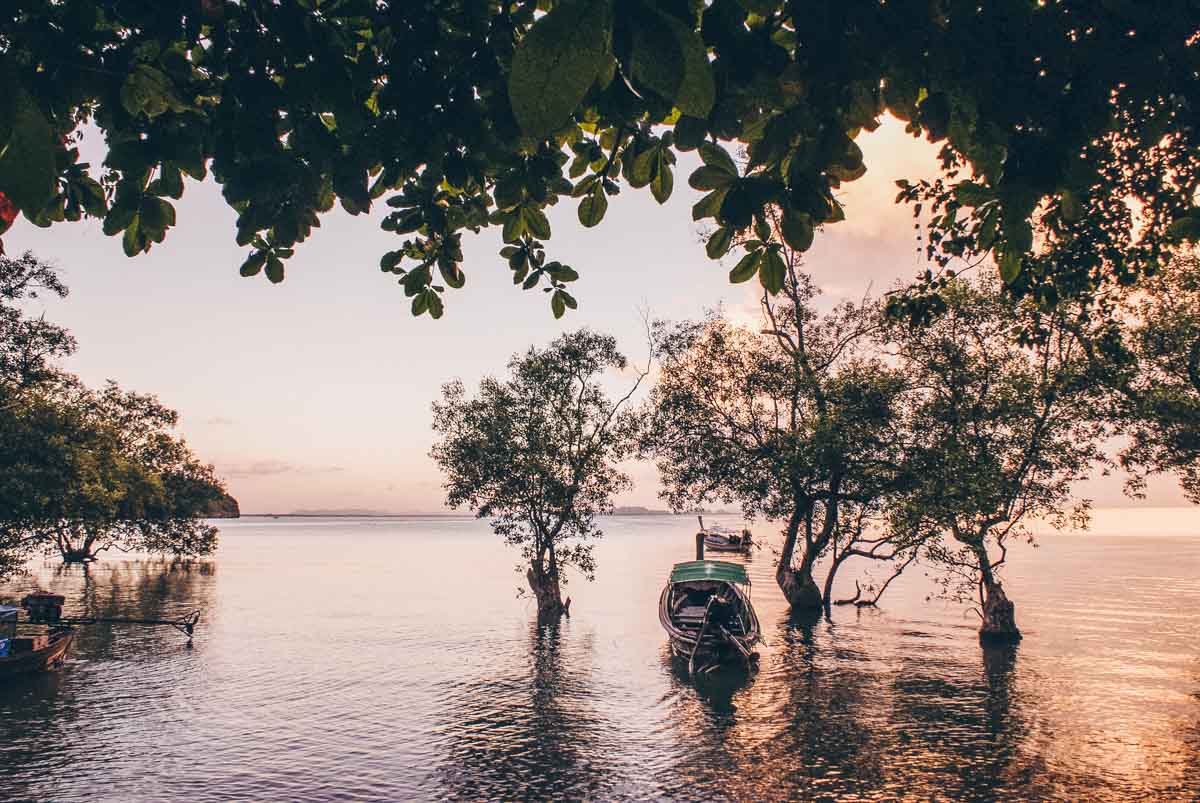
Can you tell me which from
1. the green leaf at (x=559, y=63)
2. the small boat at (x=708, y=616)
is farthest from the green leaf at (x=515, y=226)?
the small boat at (x=708, y=616)

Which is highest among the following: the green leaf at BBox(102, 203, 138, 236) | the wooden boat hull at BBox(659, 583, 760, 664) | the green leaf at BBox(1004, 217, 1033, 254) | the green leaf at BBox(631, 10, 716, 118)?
the green leaf at BBox(102, 203, 138, 236)

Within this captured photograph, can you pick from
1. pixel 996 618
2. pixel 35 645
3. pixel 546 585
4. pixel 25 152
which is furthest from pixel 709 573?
pixel 25 152

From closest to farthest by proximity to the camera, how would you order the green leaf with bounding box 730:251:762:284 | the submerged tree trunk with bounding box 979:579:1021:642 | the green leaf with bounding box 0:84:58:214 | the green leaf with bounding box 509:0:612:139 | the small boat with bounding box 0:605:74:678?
the green leaf with bounding box 0:84:58:214, the green leaf with bounding box 509:0:612:139, the green leaf with bounding box 730:251:762:284, the small boat with bounding box 0:605:74:678, the submerged tree trunk with bounding box 979:579:1021:642

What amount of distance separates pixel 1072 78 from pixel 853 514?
120ft

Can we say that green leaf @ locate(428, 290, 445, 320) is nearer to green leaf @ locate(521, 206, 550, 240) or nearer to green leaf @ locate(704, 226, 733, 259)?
green leaf @ locate(521, 206, 550, 240)

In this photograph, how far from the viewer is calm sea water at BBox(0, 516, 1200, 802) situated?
61.4 feet

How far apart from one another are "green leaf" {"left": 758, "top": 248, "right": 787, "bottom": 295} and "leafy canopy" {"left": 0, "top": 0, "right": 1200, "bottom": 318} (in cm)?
4

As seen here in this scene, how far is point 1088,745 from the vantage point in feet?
70.4

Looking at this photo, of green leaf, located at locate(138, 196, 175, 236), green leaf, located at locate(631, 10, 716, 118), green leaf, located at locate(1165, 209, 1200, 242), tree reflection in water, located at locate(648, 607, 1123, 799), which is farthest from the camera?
tree reflection in water, located at locate(648, 607, 1123, 799)

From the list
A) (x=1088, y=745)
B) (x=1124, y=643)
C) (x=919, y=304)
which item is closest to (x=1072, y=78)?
(x=919, y=304)

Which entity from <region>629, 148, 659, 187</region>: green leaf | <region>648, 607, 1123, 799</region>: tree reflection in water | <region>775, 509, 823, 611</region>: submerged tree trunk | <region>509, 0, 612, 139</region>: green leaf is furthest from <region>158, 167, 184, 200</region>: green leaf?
<region>775, 509, 823, 611</region>: submerged tree trunk

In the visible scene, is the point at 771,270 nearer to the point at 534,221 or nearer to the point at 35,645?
the point at 534,221

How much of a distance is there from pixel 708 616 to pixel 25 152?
32.7 meters

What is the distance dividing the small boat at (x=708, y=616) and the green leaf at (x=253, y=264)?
27885mm
